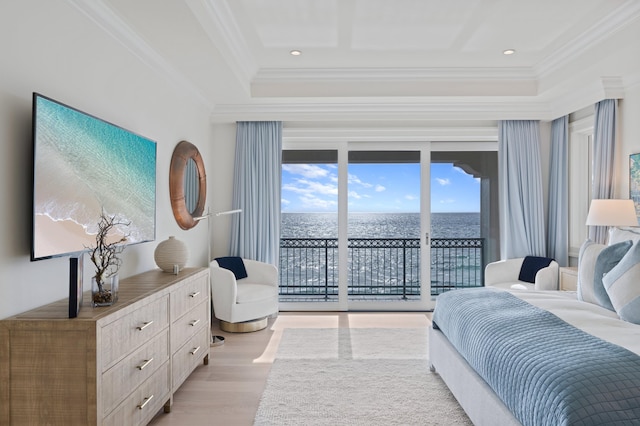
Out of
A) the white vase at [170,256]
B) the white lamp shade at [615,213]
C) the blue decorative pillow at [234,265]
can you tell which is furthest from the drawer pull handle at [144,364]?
the white lamp shade at [615,213]

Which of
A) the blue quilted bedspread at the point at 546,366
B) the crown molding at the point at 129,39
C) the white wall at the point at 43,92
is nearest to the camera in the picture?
the blue quilted bedspread at the point at 546,366

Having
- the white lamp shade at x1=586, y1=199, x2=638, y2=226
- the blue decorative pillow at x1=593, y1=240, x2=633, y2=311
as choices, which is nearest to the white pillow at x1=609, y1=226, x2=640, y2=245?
the blue decorative pillow at x1=593, y1=240, x2=633, y2=311

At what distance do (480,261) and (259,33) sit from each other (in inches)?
151

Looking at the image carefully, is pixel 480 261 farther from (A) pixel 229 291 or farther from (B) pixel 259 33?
(B) pixel 259 33

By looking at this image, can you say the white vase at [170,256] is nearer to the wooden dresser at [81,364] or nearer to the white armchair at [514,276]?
the wooden dresser at [81,364]

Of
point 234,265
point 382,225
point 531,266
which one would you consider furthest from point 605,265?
point 234,265

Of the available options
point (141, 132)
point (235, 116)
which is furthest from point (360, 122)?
point (141, 132)

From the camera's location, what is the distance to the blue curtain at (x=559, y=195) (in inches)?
189

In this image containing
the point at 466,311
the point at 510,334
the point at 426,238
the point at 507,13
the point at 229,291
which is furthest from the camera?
the point at 426,238

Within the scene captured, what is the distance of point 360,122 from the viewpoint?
5086 mm

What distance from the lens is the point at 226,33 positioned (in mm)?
3184

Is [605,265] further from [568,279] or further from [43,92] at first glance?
[43,92]

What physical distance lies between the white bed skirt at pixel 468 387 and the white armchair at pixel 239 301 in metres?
1.93

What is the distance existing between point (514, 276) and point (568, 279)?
618 millimetres
